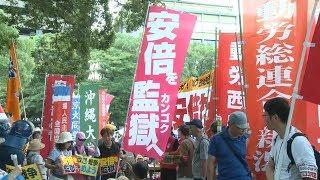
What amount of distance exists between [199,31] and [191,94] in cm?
5921

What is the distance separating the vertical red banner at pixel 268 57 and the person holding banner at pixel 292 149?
1927mm

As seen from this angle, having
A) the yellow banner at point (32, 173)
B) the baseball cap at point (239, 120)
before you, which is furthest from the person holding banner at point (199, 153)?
the yellow banner at point (32, 173)

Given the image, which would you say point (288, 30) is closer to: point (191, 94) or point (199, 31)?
point (191, 94)

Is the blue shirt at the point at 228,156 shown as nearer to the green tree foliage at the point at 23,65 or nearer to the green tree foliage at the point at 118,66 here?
the green tree foliage at the point at 23,65

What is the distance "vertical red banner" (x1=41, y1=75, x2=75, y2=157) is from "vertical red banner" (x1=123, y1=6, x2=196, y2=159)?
15.3 feet

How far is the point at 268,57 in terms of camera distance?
600 cm

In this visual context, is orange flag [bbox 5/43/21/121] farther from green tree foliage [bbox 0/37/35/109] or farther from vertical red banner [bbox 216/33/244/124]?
green tree foliage [bbox 0/37/35/109]

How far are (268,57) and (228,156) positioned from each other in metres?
1.27

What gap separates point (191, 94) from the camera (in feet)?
42.9

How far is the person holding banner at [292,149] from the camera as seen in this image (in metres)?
3.55

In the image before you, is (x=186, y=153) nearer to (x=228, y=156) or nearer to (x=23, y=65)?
(x=228, y=156)

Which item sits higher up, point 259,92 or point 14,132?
point 259,92

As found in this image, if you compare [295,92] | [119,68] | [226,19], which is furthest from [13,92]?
[226,19]

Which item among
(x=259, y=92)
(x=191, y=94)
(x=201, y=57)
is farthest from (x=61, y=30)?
(x=201, y=57)
